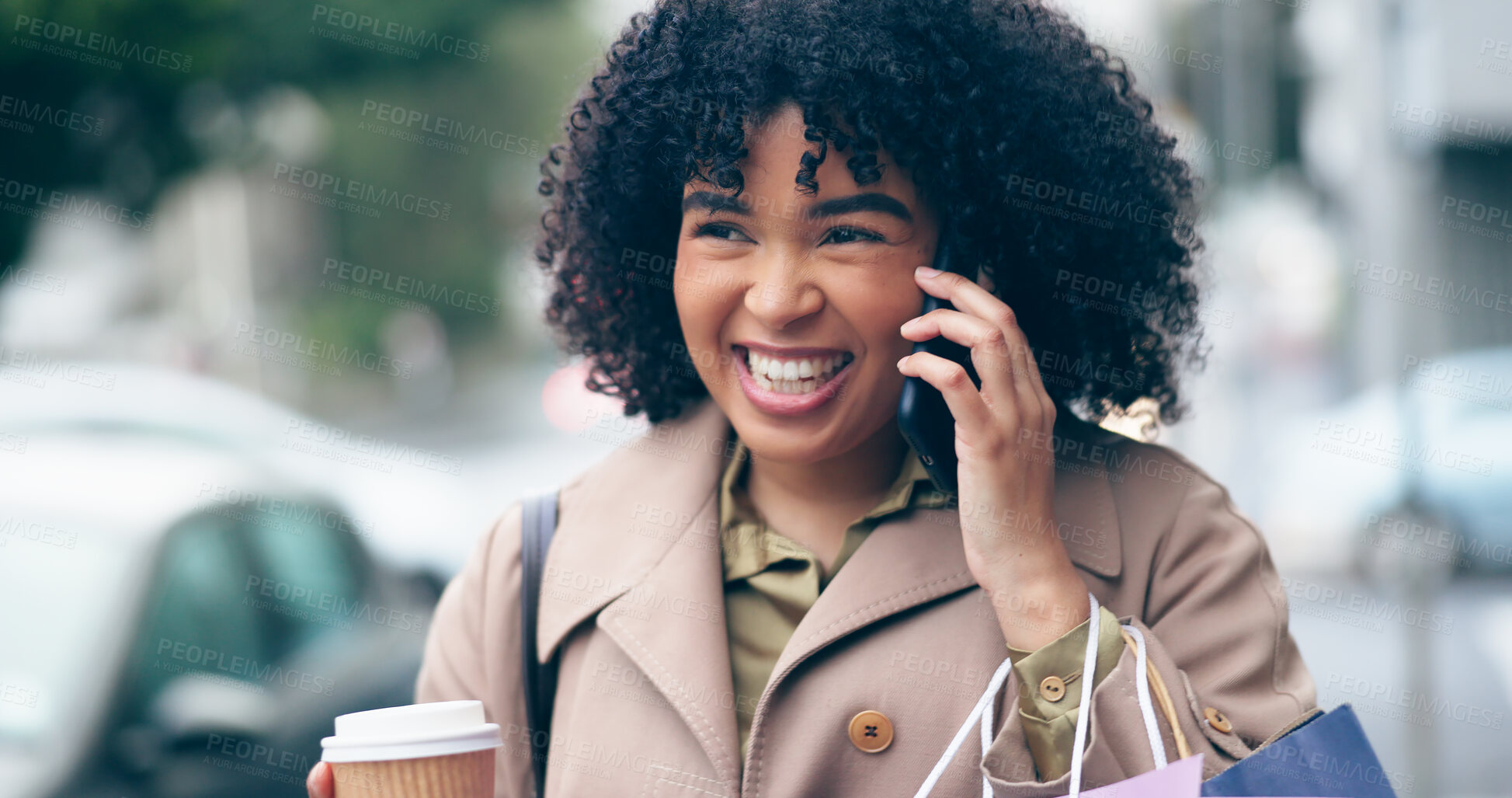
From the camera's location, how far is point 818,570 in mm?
2115

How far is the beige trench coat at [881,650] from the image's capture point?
183 centimetres

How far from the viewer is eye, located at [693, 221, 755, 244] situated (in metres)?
1.99

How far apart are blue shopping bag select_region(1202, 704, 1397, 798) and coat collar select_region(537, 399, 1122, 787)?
443 mm

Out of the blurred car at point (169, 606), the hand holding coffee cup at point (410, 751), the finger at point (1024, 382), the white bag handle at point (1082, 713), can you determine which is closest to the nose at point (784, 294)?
the finger at point (1024, 382)

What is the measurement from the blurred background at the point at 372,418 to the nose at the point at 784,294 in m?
0.64

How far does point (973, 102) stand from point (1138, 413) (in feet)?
2.38

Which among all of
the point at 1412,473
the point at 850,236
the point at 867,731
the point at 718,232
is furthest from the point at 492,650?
the point at 1412,473

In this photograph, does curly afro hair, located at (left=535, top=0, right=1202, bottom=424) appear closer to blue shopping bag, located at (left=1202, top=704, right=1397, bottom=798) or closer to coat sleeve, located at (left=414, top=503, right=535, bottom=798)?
coat sleeve, located at (left=414, top=503, right=535, bottom=798)

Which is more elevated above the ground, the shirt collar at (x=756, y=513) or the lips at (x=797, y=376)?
the lips at (x=797, y=376)

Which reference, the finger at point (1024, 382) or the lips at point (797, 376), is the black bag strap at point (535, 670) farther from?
the finger at point (1024, 382)

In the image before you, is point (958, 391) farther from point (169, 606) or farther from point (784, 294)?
point (169, 606)

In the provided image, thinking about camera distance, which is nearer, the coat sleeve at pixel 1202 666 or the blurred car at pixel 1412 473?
the coat sleeve at pixel 1202 666

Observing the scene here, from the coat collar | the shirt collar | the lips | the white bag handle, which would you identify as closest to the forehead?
the lips

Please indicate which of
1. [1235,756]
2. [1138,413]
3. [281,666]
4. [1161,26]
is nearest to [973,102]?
[1138,413]
